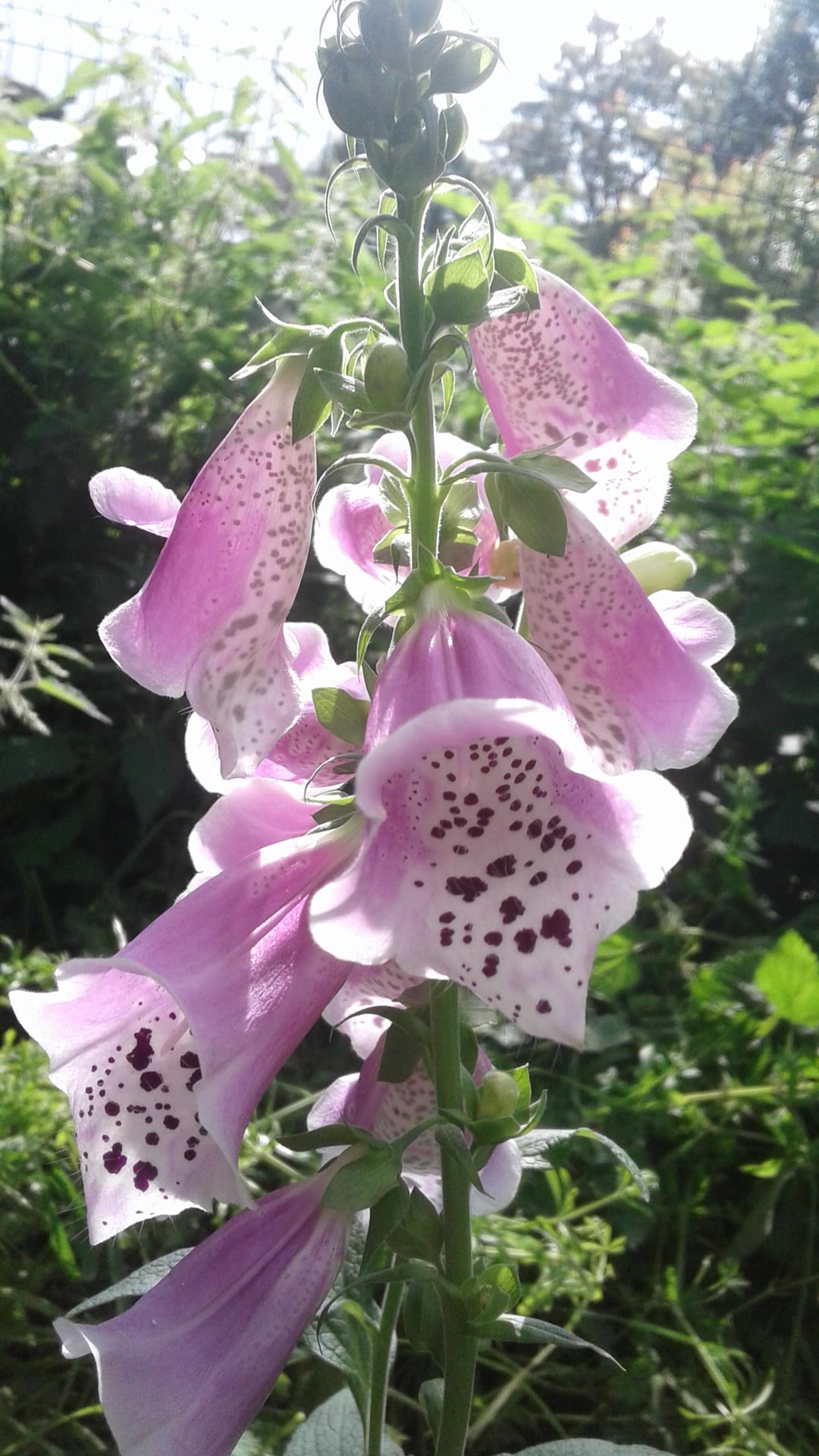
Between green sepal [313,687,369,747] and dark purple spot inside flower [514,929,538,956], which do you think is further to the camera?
green sepal [313,687,369,747]

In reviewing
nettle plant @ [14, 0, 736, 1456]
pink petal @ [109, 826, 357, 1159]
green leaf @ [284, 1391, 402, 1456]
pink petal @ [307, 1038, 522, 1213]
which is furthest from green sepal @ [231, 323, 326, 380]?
green leaf @ [284, 1391, 402, 1456]

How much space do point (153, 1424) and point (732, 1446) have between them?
0.60m

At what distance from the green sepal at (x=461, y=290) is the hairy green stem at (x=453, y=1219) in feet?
0.96

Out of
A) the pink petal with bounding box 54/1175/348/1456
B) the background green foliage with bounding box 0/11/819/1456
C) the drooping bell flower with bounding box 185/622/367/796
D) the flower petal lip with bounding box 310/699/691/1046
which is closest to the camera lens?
the flower petal lip with bounding box 310/699/691/1046

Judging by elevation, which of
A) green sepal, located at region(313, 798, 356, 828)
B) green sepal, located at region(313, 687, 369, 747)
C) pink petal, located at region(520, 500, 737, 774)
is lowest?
green sepal, located at region(313, 798, 356, 828)

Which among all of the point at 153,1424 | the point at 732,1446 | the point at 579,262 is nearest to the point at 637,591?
the point at 153,1424

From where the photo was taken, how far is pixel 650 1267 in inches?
44.0

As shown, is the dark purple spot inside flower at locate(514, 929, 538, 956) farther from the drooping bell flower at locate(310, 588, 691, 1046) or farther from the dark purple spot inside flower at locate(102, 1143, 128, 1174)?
the dark purple spot inside flower at locate(102, 1143, 128, 1174)

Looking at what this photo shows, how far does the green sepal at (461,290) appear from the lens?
472 millimetres

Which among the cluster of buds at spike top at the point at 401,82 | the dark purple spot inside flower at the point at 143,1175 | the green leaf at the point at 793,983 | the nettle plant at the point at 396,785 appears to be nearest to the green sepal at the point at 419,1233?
the nettle plant at the point at 396,785

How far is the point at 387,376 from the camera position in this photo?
47 cm

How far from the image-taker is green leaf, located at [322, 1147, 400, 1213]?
500 mm

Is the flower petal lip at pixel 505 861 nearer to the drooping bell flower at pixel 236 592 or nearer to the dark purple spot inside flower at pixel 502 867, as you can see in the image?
the dark purple spot inside flower at pixel 502 867

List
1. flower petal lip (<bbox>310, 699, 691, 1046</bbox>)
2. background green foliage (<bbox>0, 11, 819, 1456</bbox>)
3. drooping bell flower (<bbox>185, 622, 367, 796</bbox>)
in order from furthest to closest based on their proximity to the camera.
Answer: background green foliage (<bbox>0, 11, 819, 1456</bbox>) < drooping bell flower (<bbox>185, 622, 367, 796</bbox>) < flower petal lip (<bbox>310, 699, 691, 1046</bbox>)
